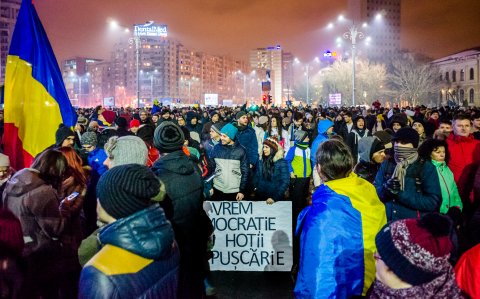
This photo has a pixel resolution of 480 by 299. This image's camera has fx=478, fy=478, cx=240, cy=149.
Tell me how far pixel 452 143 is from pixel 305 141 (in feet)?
8.82

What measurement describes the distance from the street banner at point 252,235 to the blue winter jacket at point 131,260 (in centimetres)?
383

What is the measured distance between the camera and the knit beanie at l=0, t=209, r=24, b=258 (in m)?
2.84

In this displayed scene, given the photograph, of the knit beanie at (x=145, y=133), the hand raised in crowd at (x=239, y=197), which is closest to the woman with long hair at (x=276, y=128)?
the knit beanie at (x=145, y=133)

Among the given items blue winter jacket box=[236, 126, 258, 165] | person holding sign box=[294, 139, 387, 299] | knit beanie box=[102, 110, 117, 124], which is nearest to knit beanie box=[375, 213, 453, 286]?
person holding sign box=[294, 139, 387, 299]

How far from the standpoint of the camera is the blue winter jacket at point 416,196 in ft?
15.8

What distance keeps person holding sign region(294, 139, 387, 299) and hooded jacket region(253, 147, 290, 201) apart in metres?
3.48

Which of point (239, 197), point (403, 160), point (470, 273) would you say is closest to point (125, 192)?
point (470, 273)

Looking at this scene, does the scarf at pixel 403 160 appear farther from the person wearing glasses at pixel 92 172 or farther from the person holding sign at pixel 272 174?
the person wearing glasses at pixel 92 172

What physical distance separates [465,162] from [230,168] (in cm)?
345

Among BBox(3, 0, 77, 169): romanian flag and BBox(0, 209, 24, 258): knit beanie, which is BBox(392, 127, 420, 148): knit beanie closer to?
BBox(0, 209, 24, 258): knit beanie

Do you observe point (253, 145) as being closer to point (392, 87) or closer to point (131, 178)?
point (131, 178)

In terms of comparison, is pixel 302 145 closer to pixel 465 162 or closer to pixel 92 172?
pixel 465 162

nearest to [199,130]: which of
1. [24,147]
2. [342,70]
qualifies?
[24,147]

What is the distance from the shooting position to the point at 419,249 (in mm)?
2070
